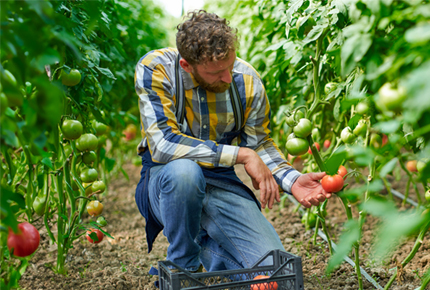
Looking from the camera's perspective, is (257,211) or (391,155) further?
(257,211)

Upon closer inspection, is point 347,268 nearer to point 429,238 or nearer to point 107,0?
point 429,238

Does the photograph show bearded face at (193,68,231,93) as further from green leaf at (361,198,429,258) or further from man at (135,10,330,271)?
green leaf at (361,198,429,258)

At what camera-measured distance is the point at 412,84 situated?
1.70 ft

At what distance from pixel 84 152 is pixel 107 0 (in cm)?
73

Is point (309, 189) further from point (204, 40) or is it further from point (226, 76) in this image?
point (204, 40)

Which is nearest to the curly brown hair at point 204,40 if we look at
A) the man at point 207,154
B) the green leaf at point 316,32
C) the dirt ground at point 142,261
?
the man at point 207,154

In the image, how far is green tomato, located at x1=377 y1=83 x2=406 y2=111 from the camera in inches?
25.5

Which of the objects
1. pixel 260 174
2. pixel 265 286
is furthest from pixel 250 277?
pixel 260 174

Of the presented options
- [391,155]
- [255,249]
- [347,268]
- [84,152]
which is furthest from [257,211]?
[391,155]

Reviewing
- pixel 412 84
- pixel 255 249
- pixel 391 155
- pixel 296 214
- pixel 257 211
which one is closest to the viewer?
pixel 412 84

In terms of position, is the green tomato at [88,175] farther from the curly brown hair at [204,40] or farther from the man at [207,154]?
the curly brown hair at [204,40]

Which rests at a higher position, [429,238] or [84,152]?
[84,152]

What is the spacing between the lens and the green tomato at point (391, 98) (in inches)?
25.5

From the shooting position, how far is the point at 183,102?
4.96 feet
